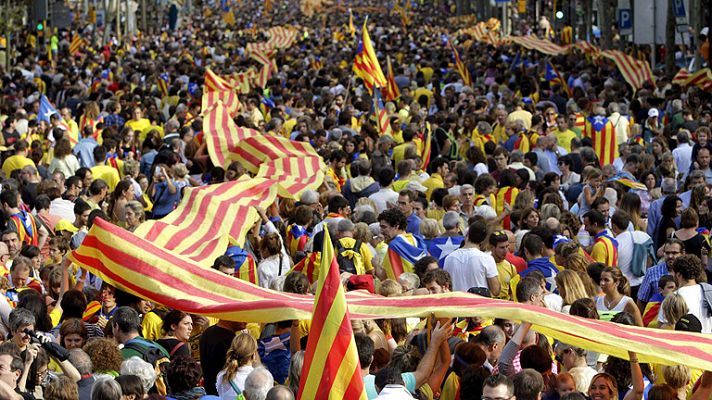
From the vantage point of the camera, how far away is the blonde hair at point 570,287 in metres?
9.04

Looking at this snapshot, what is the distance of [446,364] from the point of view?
762 centimetres

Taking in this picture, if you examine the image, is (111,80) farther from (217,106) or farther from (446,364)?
(446,364)

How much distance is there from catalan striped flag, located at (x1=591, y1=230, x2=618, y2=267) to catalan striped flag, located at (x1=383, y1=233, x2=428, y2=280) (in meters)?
1.21

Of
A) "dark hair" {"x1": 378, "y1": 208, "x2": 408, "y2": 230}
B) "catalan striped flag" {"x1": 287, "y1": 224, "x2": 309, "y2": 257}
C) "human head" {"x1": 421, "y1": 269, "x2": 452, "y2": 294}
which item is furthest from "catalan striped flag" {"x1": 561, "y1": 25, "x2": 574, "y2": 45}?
"human head" {"x1": 421, "y1": 269, "x2": 452, "y2": 294}

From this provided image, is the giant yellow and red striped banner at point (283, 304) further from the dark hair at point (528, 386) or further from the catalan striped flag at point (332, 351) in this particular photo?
the catalan striped flag at point (332, 351)

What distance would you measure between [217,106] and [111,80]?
12586 mm

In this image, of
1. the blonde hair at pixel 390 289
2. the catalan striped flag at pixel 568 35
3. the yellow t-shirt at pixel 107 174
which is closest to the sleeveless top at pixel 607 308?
the blonde hair at pixel 390 289

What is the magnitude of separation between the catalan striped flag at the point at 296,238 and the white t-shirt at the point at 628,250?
234 centimetres

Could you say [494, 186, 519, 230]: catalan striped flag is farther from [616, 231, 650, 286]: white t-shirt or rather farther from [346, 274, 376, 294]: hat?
[346, 274, 376, 294]: hat

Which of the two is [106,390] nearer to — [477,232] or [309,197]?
[477,232]

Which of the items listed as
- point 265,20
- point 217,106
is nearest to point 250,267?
point 217,106

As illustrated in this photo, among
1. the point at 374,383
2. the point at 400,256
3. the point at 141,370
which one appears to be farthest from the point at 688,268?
the point at 141,370

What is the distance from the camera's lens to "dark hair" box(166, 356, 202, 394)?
24.0ft

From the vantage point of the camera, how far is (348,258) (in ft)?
34.6
